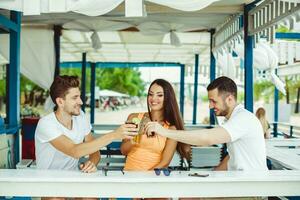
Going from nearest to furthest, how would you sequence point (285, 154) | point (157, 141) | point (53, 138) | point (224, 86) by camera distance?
point (53, 138) → point (224, 86) → point (157, 141) → point (285, 154)

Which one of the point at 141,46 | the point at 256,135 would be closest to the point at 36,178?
the point at 256,135

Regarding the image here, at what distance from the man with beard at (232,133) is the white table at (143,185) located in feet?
0.70

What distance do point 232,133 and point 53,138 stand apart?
1.08 metres

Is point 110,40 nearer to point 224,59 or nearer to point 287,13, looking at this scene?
point 224,59

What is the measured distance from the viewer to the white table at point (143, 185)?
92.5 inches

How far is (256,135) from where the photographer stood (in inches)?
105

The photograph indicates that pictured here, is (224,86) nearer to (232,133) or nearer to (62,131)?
(232,133)

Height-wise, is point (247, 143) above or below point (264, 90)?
below

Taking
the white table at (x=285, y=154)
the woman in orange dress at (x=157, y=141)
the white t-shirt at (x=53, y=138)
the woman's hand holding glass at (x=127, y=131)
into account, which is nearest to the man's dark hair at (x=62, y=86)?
the white t-shirt at (x=53, y=138)

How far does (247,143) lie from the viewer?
2.65 metres

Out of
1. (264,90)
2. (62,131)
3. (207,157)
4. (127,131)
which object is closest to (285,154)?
(207,157)

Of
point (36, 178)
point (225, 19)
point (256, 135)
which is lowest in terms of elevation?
point (36, 178)

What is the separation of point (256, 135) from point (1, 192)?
1506 mm

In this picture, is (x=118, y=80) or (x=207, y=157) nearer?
(x=207, y=157)
